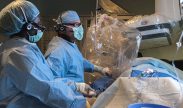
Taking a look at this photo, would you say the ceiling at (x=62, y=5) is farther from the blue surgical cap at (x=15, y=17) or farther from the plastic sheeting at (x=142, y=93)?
the plastic sheeting at (x=142, y=93)

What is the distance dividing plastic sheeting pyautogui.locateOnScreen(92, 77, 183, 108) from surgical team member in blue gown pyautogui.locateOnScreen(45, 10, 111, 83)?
2.04 ft

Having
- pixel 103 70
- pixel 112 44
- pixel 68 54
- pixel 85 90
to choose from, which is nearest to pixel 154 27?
pixel 112 44

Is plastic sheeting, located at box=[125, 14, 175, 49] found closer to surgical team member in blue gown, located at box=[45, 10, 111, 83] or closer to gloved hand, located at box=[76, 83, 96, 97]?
surgical team member in blue gown, located at box=[45, 10, 111, 83]

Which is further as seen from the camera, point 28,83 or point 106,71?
point 106,71

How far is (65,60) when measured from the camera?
2508mm

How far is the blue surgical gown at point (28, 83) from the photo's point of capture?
68.9 inches

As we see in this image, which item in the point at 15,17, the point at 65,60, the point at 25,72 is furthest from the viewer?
the point at 65,60

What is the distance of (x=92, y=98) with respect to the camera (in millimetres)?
2148

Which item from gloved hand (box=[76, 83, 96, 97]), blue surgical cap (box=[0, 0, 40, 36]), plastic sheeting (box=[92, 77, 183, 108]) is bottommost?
gloved hand (box=[76, 83, 96, 97])

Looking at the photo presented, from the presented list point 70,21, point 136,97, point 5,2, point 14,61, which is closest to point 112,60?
point 70,21

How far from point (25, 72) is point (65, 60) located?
78 cm

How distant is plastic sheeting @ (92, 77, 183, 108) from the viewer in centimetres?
173

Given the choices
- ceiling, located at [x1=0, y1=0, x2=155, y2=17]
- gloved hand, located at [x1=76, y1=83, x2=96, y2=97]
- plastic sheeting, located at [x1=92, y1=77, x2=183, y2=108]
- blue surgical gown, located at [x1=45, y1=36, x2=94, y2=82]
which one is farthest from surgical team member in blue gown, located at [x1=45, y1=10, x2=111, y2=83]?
ceiling, located at [x1=0, y1=0, x2=155, y2=17]

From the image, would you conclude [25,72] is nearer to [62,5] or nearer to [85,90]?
[85,90]
